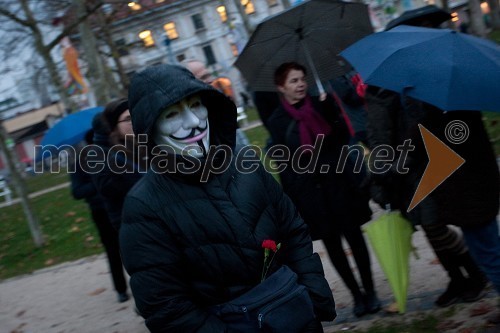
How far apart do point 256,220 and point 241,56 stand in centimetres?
337

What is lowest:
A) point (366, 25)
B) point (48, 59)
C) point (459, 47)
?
point (459, 47)

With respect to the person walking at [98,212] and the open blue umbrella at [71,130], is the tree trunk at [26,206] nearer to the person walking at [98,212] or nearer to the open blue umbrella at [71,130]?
the open blue umbrella at [71,130]

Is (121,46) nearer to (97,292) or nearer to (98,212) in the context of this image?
A: (97,292)

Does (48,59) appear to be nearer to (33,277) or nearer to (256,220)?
(33,277)

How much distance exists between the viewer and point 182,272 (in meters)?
2.54

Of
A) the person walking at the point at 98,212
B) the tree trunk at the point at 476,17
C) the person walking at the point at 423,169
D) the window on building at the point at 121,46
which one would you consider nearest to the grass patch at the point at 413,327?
the person walking at the point at 423,169

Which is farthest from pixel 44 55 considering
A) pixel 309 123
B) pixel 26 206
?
pixel 309 123

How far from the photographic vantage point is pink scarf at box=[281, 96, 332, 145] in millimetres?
4891

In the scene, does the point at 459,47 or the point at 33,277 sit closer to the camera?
the point at 459,47

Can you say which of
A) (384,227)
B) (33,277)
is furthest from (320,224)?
(33,277)

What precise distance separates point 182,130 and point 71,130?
15.9 ft

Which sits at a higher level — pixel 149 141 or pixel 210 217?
pixel 149 141

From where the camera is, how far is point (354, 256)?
5.12 m

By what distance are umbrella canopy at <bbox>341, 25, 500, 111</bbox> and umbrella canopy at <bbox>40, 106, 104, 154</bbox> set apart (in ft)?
13.2
